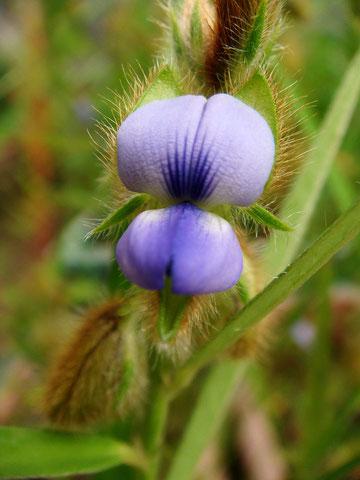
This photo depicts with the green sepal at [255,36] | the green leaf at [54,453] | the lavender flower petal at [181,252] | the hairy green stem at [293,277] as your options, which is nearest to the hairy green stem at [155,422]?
the green leaf at [54,453]

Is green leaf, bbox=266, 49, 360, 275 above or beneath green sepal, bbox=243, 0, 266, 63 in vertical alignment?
beneath

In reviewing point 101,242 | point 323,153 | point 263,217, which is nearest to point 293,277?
point 263,217

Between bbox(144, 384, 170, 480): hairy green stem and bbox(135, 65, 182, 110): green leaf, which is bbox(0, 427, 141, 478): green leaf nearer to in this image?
bbox(144, 384, 170, 480): hairy green stem

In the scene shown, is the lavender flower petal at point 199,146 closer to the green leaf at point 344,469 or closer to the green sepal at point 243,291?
the green sepal at point 243,291

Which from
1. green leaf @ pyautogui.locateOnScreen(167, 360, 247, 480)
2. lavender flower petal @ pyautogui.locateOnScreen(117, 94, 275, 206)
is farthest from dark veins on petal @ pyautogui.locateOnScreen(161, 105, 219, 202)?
green leaf @ pyautogui.locateOnScreen(167, 360, 247, 480)

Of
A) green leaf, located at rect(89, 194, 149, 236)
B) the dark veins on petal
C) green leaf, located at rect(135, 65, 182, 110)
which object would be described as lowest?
green leaf, located at rect(89, 194, 149, 236)

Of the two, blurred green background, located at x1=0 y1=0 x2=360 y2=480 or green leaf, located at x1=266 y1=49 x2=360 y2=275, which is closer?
green leaf, located at x1=266 y1=49 x2=360 y2=275

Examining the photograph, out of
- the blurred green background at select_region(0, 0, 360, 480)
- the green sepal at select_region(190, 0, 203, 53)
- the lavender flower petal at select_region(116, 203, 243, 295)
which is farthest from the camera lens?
the blurred green background at select_region(0, 0, 360, 480)

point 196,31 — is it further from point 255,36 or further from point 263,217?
point 263,217
